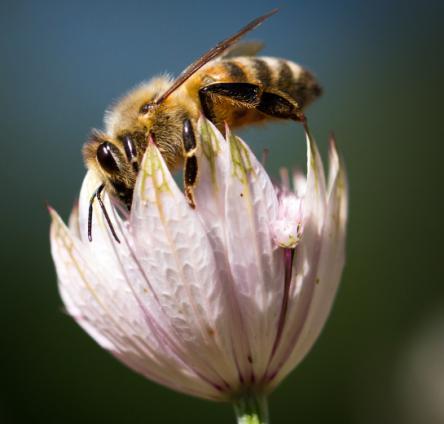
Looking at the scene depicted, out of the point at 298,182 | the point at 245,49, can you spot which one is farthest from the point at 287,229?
the point at 245,49

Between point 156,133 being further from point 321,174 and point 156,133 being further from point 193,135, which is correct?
point 321,174

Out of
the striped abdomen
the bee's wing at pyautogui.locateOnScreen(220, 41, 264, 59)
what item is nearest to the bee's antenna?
the striped abdomen

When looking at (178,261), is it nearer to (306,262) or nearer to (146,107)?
(306,262)

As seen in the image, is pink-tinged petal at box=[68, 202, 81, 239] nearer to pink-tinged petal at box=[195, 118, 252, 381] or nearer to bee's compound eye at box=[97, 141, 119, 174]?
bee's compound eye at box=[97, 141, 119, 174]

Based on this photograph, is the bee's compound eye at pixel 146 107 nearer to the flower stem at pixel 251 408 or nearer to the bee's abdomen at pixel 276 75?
the bee's abdomen at pixel 276 75

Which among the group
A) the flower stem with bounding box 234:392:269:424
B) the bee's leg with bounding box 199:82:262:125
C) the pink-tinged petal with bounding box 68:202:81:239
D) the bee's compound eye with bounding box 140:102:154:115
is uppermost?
the bee's compound eye with bounding box 140:102:154:115

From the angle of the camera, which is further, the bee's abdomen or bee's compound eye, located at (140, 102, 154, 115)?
the bee's abdomen
